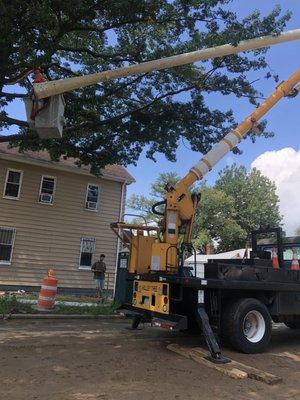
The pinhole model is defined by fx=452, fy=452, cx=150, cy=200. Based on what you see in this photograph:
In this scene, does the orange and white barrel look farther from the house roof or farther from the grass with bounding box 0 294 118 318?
the house roof

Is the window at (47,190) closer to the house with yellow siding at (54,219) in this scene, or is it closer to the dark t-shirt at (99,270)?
the house with yellow siding at (54,219)

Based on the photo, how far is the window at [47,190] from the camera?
21.7m

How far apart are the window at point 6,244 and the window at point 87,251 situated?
3.56m

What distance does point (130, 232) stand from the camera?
1014cm

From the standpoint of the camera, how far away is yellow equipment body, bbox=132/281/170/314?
8672mm

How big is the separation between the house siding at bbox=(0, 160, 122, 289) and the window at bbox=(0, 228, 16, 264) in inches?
7.3

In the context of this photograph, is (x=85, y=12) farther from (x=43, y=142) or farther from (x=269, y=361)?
(x=269, y=361)

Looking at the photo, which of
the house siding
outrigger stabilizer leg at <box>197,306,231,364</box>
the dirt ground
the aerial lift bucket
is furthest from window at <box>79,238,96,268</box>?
the aerial lift bucket

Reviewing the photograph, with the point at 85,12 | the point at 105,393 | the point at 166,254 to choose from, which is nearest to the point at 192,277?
the point at 166,254

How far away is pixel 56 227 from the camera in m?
21.8

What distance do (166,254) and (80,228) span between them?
1379cm

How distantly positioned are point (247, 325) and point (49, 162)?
14867 mm

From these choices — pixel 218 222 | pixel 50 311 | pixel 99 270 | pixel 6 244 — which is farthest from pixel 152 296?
pixel 218 222

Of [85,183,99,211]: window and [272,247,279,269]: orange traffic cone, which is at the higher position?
[85,183,99,211]: window
